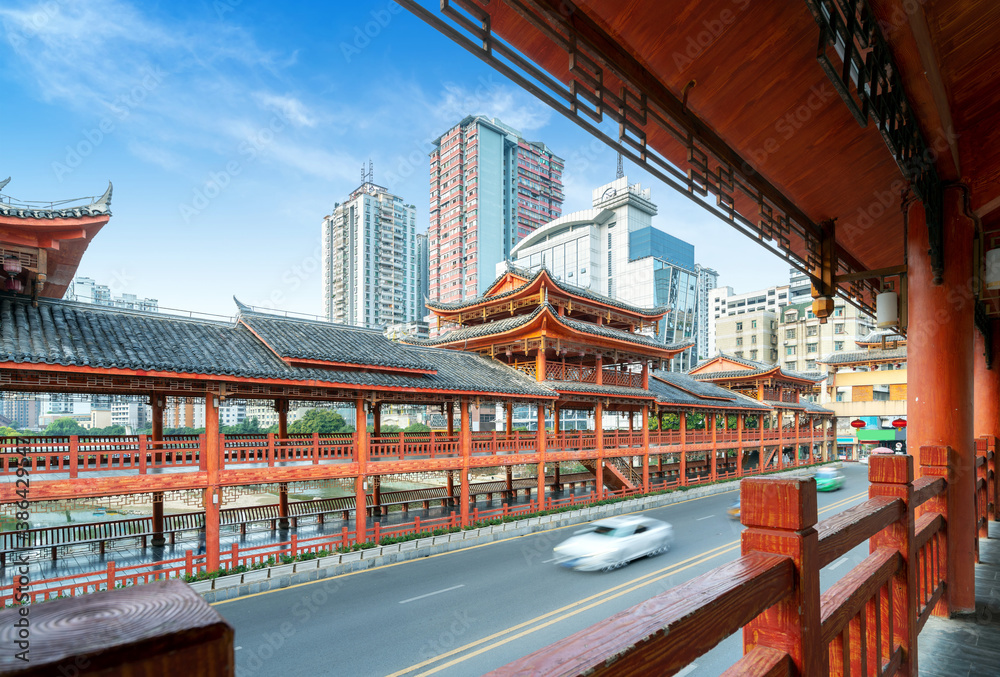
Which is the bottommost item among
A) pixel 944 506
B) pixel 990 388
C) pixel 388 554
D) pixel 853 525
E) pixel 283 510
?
pixel 388 554

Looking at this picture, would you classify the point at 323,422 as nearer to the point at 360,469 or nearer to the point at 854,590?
the point at 360,469

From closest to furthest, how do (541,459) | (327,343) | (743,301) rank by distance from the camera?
(327,343)
(541,459)
(743,301)

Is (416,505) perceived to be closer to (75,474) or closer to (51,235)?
(75,474)

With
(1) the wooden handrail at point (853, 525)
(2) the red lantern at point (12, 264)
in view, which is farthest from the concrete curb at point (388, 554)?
(1) the wooden handrail at point (853, 525)

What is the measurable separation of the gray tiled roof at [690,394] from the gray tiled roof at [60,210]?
1996 centimetres

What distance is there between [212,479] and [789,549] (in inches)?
483

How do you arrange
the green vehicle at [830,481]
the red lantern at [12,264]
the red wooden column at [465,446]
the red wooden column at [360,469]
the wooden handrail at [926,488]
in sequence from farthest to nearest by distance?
the green vehicle at [830,481], the red wooden column at [465,446], the red wooden column at [360,469], the red lantern at [12,264], the wooden handrail at [926,488]

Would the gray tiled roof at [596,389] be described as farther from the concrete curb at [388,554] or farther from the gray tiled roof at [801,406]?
the gray tiled roof at [801,406]

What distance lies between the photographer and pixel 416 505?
68.3 ft

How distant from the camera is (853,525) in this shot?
2.38 m

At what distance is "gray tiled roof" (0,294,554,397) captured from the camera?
982cm

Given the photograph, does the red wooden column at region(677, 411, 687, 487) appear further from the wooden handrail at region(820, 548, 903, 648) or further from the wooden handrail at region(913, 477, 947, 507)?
the wooden handrail at region(820, 548, 903, 648)

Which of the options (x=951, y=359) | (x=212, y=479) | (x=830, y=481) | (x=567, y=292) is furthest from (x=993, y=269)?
(x=830, y=481)

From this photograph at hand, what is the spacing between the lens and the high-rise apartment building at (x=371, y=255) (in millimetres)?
83000
